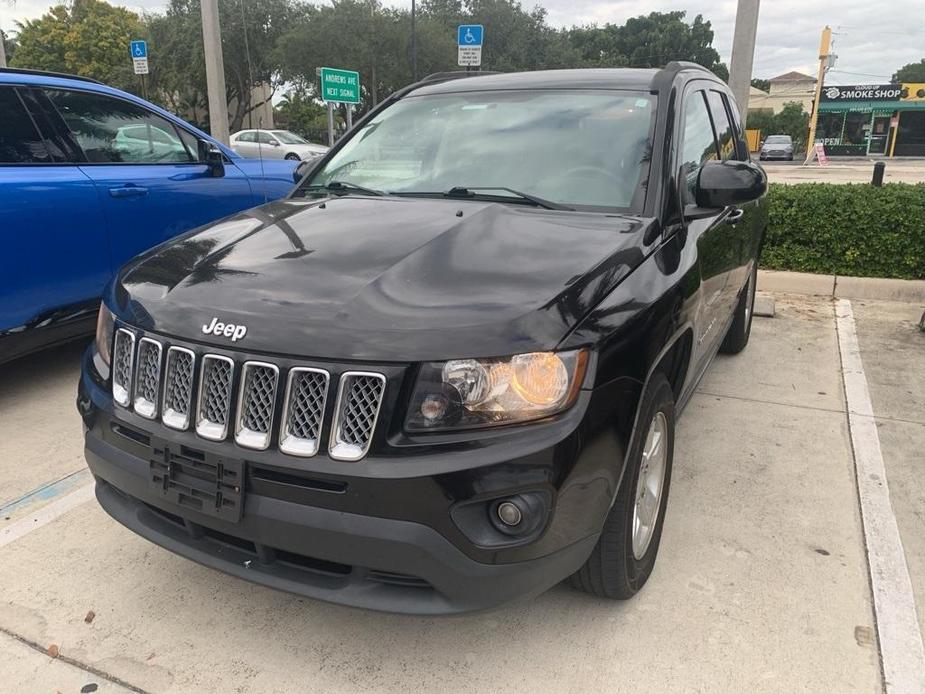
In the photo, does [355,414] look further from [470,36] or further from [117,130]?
[470,36]

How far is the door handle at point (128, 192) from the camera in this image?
446cm

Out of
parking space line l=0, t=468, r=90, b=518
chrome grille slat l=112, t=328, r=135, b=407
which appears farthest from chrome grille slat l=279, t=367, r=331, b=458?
parking space line l=0, t=468, r=90, b=518

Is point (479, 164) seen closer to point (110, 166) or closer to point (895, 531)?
point (895, 531)

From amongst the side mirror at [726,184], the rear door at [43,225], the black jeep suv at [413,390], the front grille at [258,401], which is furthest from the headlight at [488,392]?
the rear door at [43,225]

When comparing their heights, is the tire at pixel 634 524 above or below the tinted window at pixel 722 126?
below

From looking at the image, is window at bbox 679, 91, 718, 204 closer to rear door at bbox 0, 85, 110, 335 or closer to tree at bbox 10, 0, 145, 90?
rear door at bbox 0, 85, 110, 335

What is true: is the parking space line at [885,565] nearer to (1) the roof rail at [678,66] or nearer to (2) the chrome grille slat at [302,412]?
(2) the chrome grille slat at [302,412]

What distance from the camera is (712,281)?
3221 mm

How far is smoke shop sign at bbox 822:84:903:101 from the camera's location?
46.5 metres

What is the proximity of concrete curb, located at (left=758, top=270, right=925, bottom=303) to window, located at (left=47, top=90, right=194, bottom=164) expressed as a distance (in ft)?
17.5

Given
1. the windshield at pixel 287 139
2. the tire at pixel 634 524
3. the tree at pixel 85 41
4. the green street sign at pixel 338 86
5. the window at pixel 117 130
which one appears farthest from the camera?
the tree at pixel 85 41

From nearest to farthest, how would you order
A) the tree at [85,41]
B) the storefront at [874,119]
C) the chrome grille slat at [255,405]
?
the chrome grille slat at [255,405]
the tree at [85,41]
the storefront at [874,119]

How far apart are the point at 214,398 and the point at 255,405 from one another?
0.46ft

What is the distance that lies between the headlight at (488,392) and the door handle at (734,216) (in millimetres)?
1934
